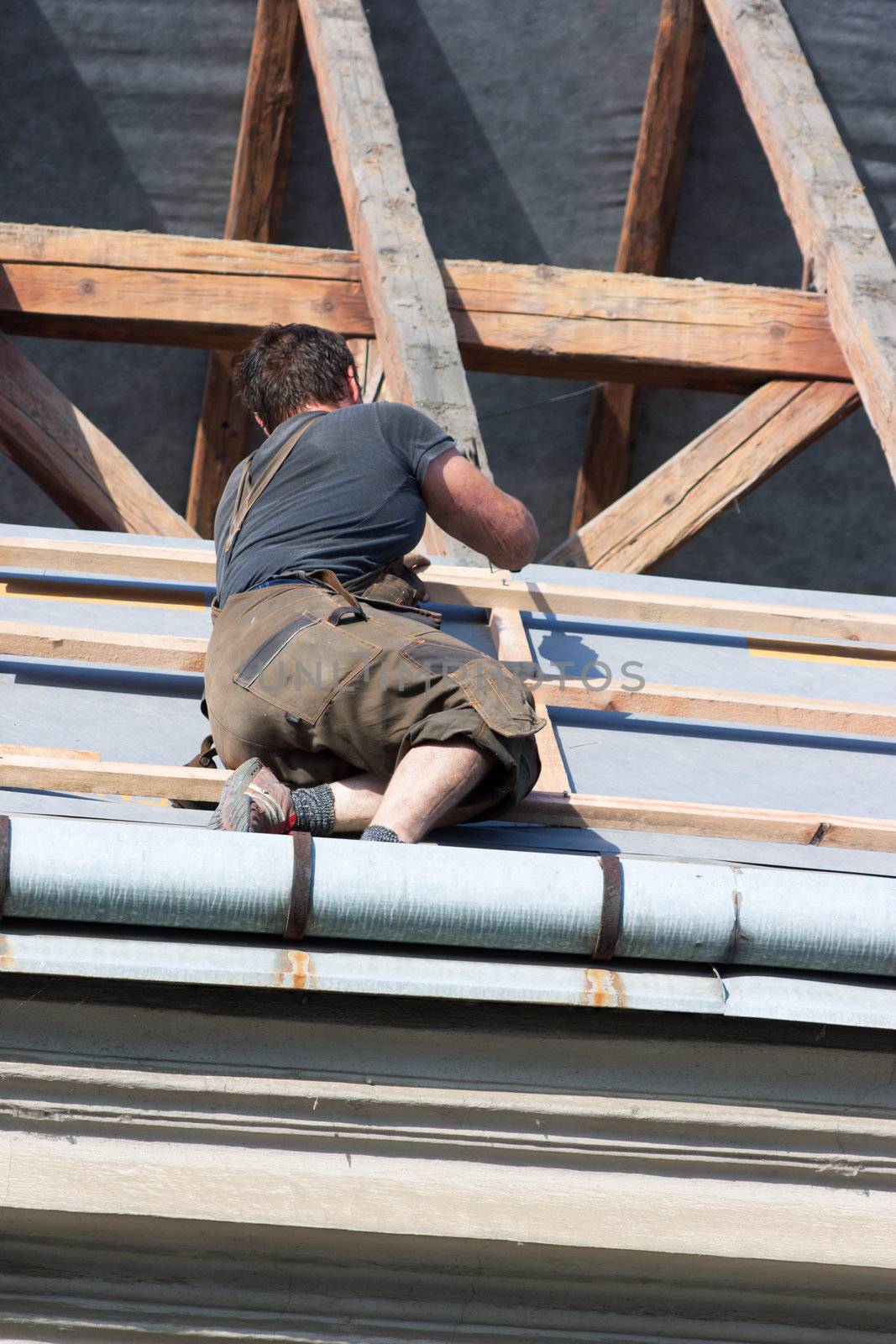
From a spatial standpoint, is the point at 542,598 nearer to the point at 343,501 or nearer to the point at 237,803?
the point at 343,501

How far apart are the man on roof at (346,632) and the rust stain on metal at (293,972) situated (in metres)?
0.39

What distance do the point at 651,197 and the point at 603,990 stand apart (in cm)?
658

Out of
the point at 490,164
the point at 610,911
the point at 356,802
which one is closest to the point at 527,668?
the point at 356,802

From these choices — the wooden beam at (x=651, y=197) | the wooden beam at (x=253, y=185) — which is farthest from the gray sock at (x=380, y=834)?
the wooden beam at (x=651, y=197)

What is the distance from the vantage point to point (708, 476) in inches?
213

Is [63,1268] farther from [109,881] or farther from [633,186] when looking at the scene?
[633,186]

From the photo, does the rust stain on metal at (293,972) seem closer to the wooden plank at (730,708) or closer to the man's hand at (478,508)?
the man's hand at (478,508)

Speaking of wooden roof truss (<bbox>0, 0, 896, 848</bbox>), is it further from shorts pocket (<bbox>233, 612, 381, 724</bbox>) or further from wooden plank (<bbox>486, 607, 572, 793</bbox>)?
shorts pocket (<bbox>233, 612, 381, 724</bbox>)

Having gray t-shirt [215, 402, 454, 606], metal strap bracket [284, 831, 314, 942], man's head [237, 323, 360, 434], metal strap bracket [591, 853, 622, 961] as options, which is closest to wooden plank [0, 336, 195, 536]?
man's head [237, 323, 360, 434]

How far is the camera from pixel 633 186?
24.5 ft

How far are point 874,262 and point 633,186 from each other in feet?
9.32

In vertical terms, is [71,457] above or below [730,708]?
above

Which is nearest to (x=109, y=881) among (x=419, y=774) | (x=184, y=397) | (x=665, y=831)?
(x=419, y=774)

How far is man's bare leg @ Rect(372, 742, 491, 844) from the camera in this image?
7.64 feet
